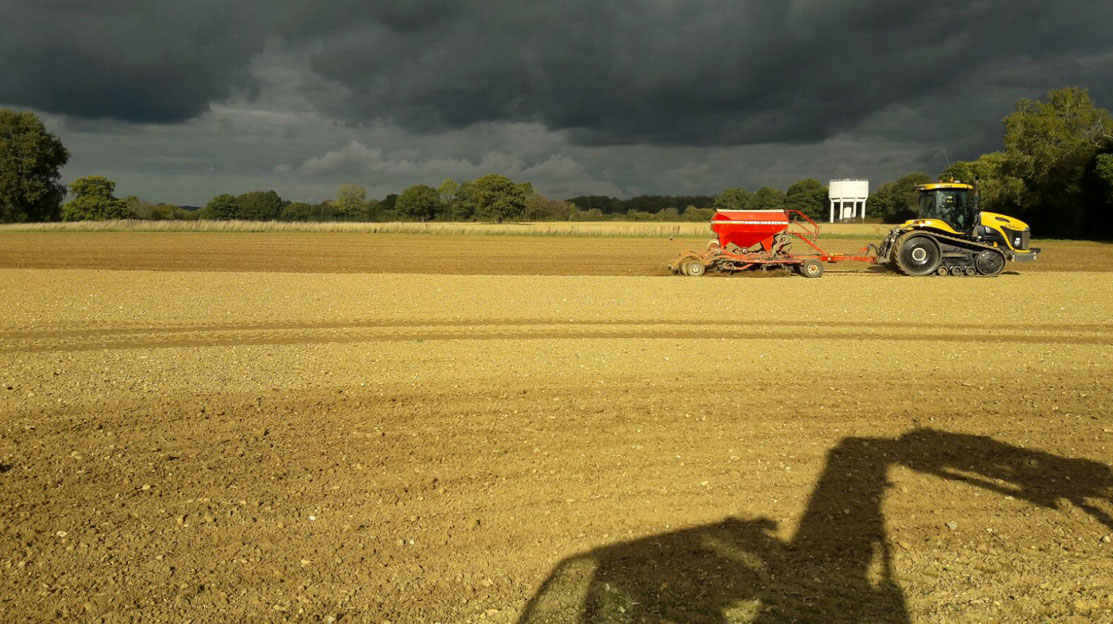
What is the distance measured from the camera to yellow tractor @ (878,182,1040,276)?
76.9ft

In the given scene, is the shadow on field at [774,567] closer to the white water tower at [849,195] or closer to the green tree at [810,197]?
the white water tower at [849,195]

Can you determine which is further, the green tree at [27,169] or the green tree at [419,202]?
the green tree at [419,202]

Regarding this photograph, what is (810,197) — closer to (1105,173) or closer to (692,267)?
(1105,173)

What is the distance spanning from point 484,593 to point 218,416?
451 centimetres

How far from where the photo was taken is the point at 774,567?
5.01m

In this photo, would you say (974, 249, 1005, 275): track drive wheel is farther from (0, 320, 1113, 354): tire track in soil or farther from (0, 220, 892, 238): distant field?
(0, 220, 892, 238): distant field

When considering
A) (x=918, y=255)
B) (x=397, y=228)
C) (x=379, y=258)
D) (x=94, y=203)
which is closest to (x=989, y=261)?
(x=918, y=255)

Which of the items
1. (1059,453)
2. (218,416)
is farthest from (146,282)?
(1059,453)

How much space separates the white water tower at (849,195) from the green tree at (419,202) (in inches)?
2250

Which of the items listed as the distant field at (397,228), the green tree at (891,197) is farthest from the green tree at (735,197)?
the green tree at (891,197)

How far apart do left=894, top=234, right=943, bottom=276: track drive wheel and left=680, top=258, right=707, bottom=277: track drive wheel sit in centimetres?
591

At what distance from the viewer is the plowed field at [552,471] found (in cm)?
471

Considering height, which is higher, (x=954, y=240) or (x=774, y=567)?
(x=954, y=240)

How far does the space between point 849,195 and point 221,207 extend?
3092 inches
